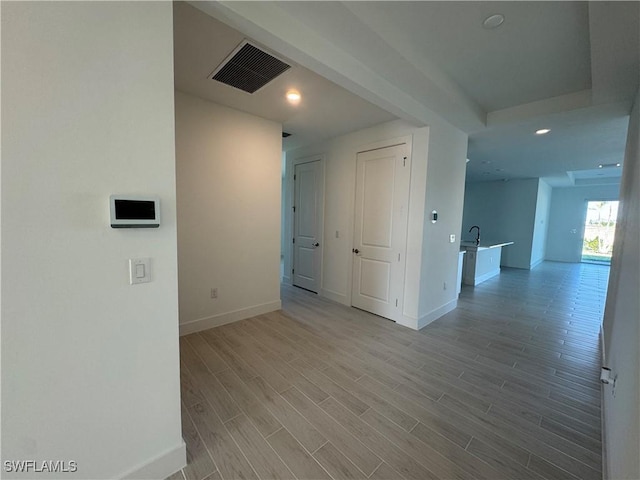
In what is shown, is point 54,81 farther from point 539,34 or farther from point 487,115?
point 487,115

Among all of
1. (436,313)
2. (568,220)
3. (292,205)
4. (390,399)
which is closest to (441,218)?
(436,313)

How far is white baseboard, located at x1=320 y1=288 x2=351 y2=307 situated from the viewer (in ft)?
13.5

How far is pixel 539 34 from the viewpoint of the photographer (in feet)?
6.14

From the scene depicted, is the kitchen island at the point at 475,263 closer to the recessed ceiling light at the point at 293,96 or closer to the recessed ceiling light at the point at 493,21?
the recessed ceiling light at the point at 493,21

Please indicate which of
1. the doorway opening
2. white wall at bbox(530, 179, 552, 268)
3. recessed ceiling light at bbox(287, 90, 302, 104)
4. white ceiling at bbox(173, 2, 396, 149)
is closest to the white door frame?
white ceiling at bbox(173, 2, 396, 149)

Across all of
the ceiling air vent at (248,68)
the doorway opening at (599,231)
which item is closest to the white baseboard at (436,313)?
the ceiling air vent at (248,68)

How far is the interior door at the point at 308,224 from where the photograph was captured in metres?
4.48

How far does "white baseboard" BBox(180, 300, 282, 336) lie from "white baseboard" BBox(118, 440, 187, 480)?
5.60ft

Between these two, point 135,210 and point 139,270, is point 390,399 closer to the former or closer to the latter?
point 139,270

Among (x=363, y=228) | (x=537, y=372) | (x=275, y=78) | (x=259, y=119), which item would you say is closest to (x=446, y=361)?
(x=537, y=372)

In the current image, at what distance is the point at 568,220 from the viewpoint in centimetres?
877

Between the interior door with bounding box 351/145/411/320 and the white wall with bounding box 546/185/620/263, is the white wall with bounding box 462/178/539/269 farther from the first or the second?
the interior door with bounding box 351/145/411/320

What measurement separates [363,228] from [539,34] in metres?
2.55

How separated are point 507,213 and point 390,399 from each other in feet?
26.7
